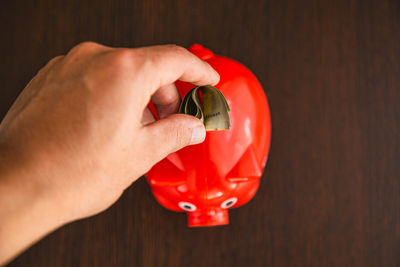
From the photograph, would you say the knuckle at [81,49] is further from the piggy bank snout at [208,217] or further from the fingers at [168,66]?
the piggy bank snout at [208,217]

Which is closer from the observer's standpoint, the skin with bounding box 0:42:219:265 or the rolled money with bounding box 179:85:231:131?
the skin with bounding box 0:42:219:265

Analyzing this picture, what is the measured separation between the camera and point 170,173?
0.45 metres

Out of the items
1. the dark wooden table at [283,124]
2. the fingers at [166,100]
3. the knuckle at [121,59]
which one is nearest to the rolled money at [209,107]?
the fingers at [166,100]

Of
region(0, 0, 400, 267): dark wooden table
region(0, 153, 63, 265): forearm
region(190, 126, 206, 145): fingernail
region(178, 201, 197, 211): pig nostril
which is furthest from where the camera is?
region(0, 0, 400, 267): dark wooden table

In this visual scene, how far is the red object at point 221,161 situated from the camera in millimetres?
442

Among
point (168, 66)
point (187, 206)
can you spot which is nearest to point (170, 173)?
point (187, 206)

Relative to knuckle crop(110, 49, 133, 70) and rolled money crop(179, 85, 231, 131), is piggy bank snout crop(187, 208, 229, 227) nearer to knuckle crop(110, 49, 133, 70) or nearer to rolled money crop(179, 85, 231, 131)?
rolled money crop(179, 85, 231, 131)

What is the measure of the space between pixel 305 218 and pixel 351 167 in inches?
5.0

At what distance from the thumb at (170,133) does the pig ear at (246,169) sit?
112mm

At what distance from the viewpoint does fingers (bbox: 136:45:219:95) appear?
0.30 m

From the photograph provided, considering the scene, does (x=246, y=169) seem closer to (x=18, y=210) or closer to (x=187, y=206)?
(x=187, y=206)

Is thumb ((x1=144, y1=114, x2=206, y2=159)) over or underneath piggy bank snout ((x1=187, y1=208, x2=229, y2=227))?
over

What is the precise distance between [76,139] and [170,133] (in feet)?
0.32

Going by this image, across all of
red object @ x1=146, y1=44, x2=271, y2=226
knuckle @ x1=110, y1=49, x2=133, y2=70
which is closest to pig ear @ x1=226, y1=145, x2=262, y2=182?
red object @ x1=146, y1=44, x2=271, y2=226
